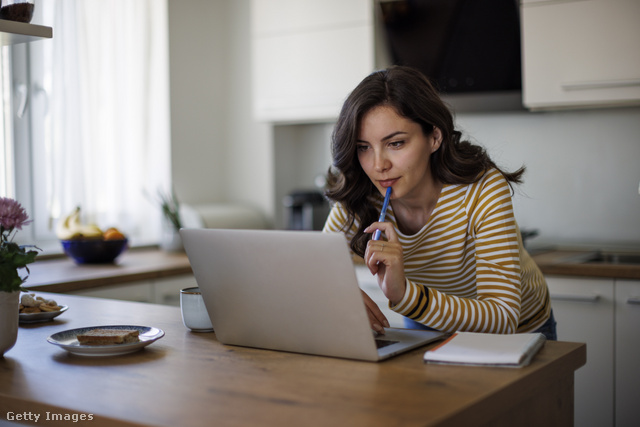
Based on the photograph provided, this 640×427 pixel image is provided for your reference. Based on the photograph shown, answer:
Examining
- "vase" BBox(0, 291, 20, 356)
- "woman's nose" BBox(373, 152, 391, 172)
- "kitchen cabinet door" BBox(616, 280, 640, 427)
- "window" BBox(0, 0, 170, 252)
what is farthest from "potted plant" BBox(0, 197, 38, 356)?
"kitchen cabinet door" BBox(616, 280, 640, 427)

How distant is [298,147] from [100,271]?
1.43 metres

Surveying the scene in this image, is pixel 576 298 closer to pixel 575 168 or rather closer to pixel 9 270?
pixel 575 168

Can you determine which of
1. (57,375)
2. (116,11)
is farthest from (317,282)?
(116,11)

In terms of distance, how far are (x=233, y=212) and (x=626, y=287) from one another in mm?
1791

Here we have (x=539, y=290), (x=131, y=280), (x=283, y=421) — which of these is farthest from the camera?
(x=131, y=280)

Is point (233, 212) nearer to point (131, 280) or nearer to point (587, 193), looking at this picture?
point (131, 280)

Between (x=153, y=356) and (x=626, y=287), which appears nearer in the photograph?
(x=153, y=356)

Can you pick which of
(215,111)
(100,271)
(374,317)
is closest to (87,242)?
(100,271)

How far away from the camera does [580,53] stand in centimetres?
255

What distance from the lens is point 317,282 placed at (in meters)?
1.10

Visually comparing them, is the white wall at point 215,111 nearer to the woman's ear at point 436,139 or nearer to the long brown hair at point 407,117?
the long brown hair at point 407,117

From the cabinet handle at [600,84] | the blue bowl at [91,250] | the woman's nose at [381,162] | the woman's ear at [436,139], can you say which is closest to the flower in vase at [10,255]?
the woman's nose at [381,162]

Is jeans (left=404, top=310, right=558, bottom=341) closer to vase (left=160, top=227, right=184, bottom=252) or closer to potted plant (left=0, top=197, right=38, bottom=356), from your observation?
potted plant (left=0, top=197, right=38, bottom=356)

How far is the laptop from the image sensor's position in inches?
42.5
